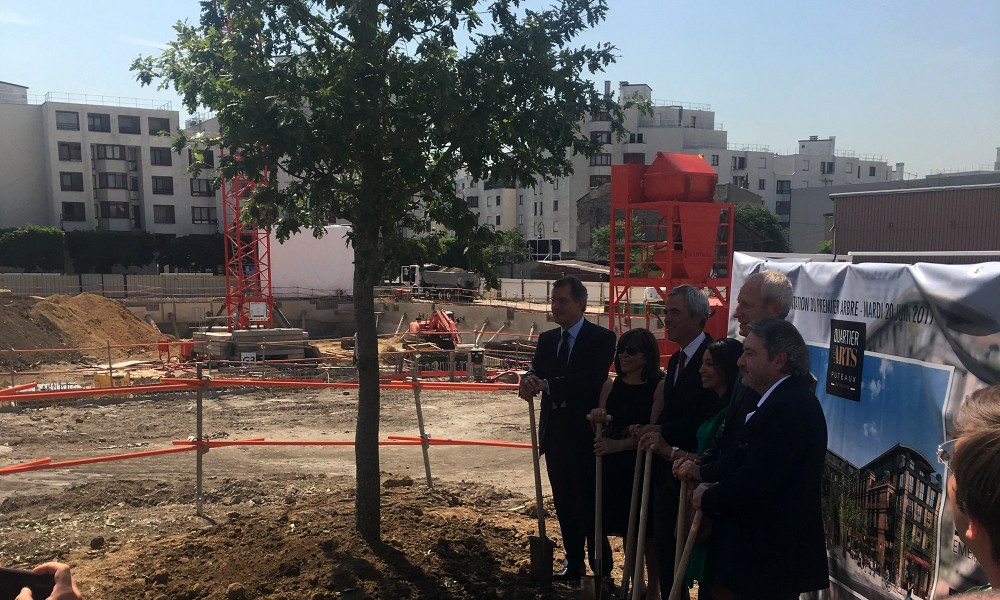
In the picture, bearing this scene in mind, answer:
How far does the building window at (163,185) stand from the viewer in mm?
63728

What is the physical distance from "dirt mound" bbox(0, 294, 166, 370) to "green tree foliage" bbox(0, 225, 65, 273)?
987 inches

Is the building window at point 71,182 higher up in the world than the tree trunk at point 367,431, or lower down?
higher up

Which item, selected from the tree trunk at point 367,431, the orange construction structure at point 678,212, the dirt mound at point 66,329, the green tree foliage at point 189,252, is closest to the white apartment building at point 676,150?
the green tree foliage at point 189,252

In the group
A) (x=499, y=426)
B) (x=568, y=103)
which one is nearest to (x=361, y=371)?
(x=568, y=103)

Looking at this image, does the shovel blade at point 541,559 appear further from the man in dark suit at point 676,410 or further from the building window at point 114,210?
the building window at point 114,210

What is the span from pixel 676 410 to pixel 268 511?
4.08 m

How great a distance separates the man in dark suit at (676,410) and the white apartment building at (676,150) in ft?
199

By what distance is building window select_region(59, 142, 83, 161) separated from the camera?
6050 cm

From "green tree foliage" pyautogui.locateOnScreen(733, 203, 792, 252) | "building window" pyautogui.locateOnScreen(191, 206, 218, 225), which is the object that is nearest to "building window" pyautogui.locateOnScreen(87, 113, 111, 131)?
"building window" pyautogui.locateOnScreen(191, 206, 218, 225)

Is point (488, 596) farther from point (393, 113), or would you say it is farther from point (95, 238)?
point (95, 238)

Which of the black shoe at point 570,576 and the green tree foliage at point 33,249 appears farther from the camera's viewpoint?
the green tree foliage at point 33,249

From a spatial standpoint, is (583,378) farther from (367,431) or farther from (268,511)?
(268,511)

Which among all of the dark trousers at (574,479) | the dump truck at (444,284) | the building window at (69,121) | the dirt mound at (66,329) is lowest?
the dirt mound at (66,329)

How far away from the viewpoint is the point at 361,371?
5.31 meters
